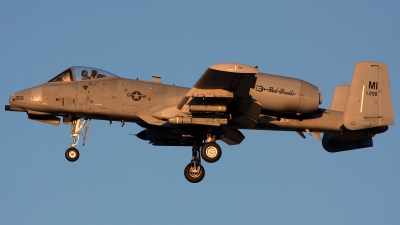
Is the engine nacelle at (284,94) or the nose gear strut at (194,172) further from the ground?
the engine nacelle at (284,94)

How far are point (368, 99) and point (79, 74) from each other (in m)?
11.2

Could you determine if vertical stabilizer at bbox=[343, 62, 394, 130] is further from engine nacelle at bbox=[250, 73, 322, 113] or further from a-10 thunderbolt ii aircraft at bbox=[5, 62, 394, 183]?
engine nacelle at bbox=[250, 73, 322, 113]

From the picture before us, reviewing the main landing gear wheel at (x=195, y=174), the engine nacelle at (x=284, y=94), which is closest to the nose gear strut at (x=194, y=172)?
the main landing gear wheel at (x=195, y=174)

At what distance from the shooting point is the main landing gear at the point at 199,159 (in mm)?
32219

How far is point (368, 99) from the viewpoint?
32719mm

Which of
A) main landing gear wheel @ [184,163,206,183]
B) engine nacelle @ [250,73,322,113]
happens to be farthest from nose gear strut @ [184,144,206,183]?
engine nacelle @ [250,73,322,113]

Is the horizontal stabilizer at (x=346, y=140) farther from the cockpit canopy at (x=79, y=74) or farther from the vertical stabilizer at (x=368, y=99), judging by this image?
the cockpit canopy at (x=79, y=74)

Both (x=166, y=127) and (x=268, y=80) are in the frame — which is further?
(x=166, y=127)

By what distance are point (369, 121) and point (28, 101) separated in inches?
513

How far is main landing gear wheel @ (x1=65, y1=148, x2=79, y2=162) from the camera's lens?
33.5m

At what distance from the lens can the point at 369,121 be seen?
32562 mm

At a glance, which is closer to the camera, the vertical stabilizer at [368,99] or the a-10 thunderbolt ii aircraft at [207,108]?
the a-10 thunderbolt ii aircraft at [207,108]

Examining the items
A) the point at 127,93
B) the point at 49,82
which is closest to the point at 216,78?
the point at 127,93

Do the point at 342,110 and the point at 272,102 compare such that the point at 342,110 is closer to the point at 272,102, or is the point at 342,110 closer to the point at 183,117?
the point at 272,102
